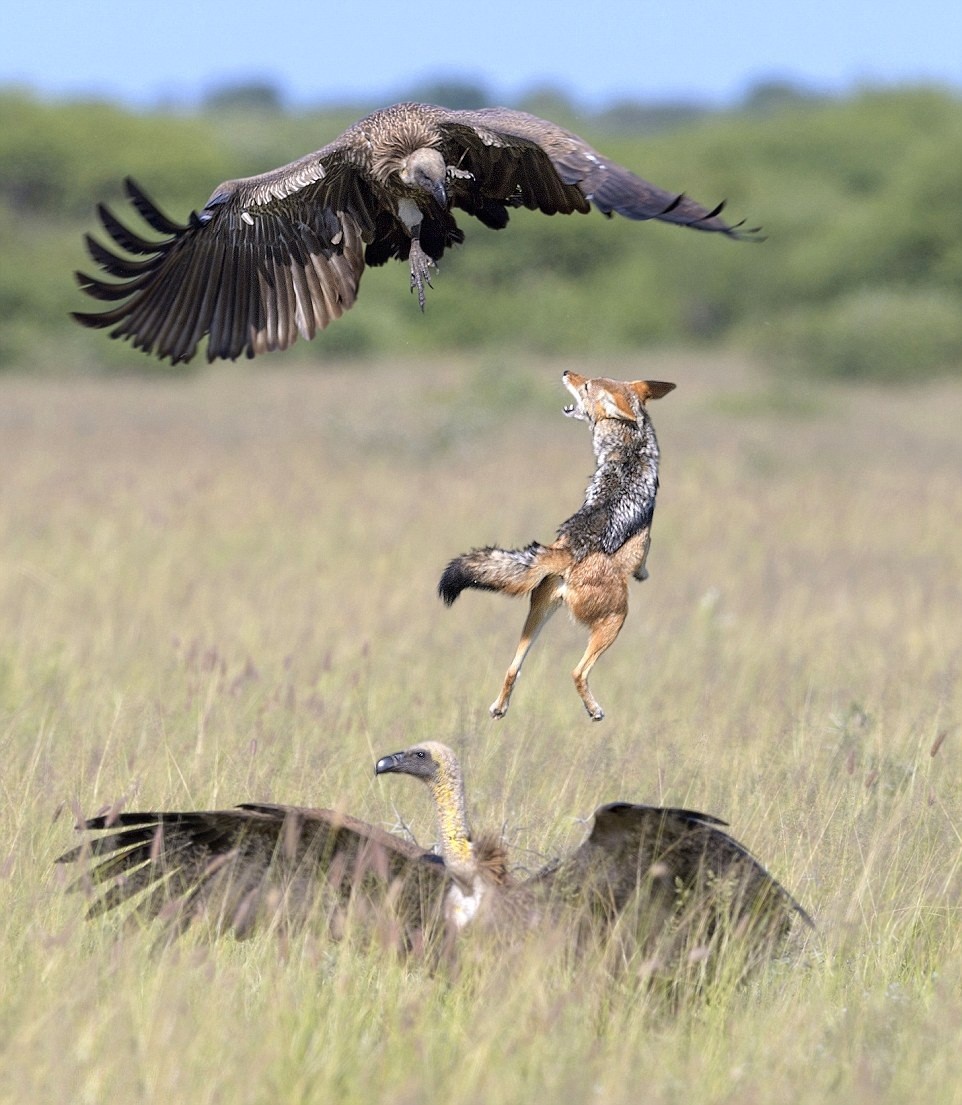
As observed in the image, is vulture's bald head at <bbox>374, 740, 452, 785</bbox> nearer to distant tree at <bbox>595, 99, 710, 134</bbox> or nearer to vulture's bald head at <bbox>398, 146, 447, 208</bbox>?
vulture's bald head at <bbox>398, 146, 447, 208</bbox>

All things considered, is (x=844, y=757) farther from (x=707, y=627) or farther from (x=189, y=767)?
(x=707, y=627)

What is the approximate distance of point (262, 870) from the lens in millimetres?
3852

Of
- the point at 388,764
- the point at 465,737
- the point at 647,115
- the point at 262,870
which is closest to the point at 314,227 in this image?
the point at 465,737

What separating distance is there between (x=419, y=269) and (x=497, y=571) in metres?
1.16

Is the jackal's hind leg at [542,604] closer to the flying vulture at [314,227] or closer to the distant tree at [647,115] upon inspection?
the flying vulture at [314,227]

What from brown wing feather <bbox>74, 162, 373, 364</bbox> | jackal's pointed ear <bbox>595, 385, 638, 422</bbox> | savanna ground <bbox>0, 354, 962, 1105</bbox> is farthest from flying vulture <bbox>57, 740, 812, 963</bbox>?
brown wing feather <bbox>74, 162, 373, 364</bbox>

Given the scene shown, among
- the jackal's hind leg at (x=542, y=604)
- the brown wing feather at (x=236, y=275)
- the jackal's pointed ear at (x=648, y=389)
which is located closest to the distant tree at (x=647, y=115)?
the brown wing feather at (x=236, y=275)

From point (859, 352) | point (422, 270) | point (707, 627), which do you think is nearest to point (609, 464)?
point (422, 270)

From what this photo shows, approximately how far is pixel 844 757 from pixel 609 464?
174 centimetres

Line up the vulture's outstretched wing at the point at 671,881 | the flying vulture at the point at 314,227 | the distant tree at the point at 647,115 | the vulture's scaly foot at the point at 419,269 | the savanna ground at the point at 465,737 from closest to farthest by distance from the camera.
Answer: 1. the savanna ground at the point at 465,737
2. the vulture's outstretched wing at the point at 671,881
3. the vulture's scaly foot at the point at 419,269
4. the flying vulture at the point at 314,227
5. the distant tree at the point at 647,115

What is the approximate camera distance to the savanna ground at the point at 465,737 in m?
3.31

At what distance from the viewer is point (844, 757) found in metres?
5.29

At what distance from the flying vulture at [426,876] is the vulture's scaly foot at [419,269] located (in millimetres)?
1203

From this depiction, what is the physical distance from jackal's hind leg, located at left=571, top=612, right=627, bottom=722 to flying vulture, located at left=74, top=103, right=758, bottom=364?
1.25 metres
